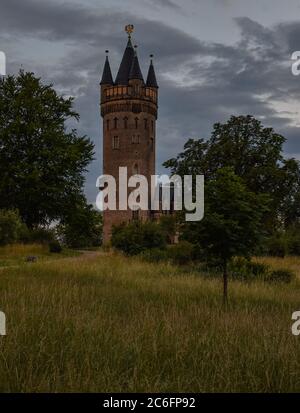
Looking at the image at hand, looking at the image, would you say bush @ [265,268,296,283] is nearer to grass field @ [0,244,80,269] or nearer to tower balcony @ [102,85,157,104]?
grass field @ [0,244,80,269]

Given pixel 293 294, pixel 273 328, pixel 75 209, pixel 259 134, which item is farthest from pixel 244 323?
pixel 259 134

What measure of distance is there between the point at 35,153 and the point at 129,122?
114 ft

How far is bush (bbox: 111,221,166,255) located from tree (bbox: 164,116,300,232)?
426 inches

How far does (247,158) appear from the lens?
38.7m

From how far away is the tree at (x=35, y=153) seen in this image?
3184 centimetres

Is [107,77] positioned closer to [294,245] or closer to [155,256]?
[294,245]

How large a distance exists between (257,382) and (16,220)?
21333 millimetres

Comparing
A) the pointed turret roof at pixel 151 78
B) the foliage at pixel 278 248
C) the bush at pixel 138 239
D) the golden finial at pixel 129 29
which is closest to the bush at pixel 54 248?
the bush at pixel 138 239

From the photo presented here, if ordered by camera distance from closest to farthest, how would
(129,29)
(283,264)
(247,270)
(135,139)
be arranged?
(247,270) → (283,264) → (135,139) → (129,29)

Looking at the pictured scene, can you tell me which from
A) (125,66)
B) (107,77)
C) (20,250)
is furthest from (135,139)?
(20,250)

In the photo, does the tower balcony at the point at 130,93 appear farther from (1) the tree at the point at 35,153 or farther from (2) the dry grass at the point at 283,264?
(2) the dry grass at the point at 283,264

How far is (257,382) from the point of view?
4934 millimetres

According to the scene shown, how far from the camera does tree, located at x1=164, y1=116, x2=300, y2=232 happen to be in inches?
1480

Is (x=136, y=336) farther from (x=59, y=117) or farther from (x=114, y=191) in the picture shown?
(x=114, y=191)
